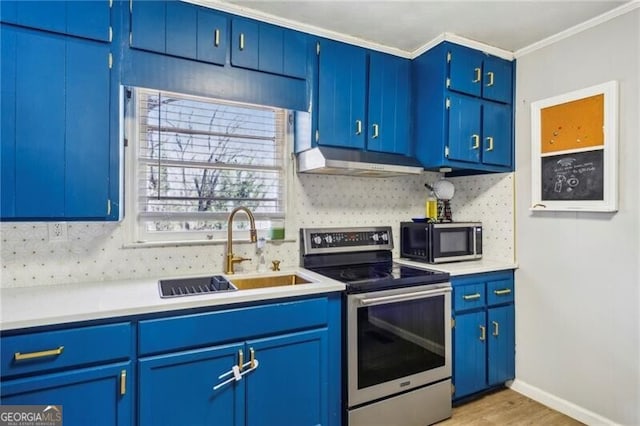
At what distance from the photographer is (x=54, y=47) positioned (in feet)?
5.02

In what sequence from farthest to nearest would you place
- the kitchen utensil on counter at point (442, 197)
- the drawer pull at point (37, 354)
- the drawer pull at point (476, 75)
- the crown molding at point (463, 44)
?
the kitchen utensil on counter at point (442, 197), the drawer pull at point (476, 75), the crown molding at point (463, 44), the drawer pull at point (37, 354)

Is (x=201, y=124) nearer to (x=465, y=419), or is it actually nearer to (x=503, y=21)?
(x=503, y=21)

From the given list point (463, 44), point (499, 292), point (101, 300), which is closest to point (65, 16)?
point (101, 300)

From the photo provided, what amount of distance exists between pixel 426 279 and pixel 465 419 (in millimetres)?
933

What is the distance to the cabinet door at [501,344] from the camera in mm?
2426

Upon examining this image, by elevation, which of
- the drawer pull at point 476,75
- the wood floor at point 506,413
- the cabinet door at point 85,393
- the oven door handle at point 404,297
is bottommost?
the wood floor at point 506,413

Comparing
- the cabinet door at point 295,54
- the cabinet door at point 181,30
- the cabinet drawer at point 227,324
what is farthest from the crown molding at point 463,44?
the cabinet drawer at point 227,324

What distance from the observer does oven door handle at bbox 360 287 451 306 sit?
1.89 metres

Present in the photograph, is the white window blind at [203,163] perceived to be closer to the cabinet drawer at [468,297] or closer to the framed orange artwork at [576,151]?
the cabinet drawer at [468,297]

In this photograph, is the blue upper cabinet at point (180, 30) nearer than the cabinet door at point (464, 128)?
Yes

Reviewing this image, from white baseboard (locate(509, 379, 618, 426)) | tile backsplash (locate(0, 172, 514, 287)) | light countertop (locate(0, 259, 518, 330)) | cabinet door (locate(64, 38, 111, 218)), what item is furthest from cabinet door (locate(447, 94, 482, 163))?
cabinet door (locate(64, 38, 111, 218))

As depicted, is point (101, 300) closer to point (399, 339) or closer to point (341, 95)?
point (399, 339)

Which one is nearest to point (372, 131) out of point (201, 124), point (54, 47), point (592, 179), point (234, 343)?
point (201, 124)

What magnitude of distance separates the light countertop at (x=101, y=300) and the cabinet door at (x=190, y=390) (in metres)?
0.22
